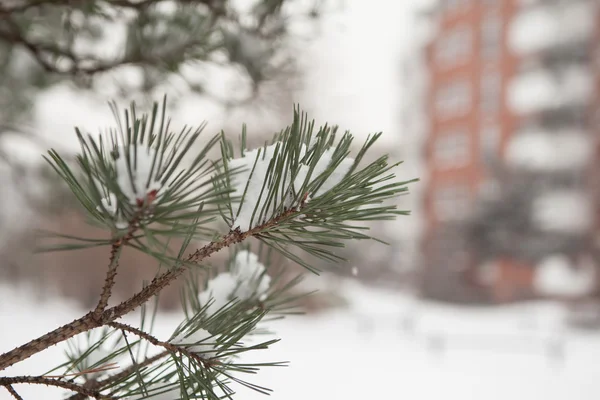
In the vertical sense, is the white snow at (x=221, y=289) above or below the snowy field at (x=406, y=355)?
below

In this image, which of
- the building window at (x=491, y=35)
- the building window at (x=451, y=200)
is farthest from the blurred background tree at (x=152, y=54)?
the building window at (x=491, y=35)

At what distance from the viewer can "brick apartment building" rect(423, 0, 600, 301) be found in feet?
27.3

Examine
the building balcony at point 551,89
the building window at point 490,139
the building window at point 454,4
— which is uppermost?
the building window at point 454,4

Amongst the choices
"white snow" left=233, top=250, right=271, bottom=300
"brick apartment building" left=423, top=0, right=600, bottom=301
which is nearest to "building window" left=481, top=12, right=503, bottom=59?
"brick apartment building" left=423, top=0, right=600, bottom=301

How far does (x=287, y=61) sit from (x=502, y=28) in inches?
385

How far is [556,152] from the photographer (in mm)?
8438

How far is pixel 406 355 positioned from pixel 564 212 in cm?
511

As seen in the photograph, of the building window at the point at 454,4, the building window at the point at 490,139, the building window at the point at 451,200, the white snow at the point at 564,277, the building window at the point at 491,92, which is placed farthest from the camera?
the building window at the point at 454,4

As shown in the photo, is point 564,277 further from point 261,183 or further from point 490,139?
point 261,183

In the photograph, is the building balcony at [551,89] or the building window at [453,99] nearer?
the building balcony at [551,89]

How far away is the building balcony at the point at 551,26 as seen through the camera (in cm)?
828

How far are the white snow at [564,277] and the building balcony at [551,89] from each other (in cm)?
283

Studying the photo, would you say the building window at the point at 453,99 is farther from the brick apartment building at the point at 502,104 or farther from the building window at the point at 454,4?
the building window at the point at 454,4

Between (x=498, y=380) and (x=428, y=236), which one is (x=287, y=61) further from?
(x=428, y=236)
